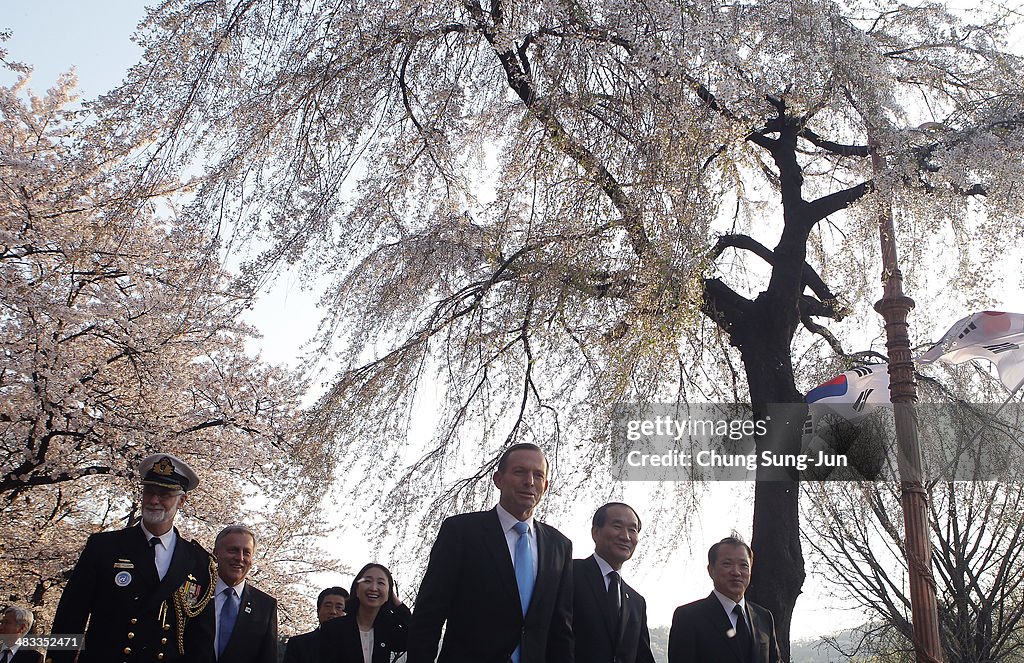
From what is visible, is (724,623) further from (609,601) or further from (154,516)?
(154,516)

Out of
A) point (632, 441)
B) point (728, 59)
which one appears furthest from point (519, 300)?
point (728, 59)

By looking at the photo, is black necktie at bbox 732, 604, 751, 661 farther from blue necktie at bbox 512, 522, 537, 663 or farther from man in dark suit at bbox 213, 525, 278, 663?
man in dark suit at bbox 213, 525, 278, 663

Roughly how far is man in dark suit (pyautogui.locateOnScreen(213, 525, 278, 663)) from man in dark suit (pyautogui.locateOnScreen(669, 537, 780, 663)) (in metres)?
2.21

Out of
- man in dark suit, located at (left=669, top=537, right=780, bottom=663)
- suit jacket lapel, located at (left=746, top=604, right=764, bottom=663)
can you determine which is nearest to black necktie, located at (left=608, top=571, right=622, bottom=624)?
man in dark suit, located at (left=669, top=537, right=780, bottom=663)

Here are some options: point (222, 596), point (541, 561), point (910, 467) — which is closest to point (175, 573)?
point (222, 596)

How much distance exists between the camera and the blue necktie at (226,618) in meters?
4.42

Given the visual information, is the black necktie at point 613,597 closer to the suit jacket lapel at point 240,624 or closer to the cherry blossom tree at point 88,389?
the suit jacket lapel at point 240,624

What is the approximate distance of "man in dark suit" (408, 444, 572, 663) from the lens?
12.0 feet

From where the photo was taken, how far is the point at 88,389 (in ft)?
43.4

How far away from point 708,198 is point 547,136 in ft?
5.99

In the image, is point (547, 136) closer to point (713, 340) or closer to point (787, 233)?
point (713, 340)

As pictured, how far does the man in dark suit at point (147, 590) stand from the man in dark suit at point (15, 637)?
7.85 ft

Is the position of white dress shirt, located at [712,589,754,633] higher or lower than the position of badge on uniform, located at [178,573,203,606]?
higher

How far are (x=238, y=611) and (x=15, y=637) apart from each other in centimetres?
291
